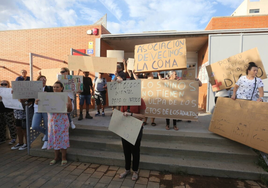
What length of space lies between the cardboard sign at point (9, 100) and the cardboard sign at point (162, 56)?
330 centimetres

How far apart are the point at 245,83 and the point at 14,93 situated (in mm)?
Result: 5435

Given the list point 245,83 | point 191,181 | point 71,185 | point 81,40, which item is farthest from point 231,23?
point 71,185

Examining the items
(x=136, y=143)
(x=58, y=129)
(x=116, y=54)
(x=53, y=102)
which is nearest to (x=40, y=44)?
(x=116, y=54)

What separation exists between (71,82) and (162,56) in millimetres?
2800

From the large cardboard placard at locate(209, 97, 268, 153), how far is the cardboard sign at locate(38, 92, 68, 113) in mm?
3504

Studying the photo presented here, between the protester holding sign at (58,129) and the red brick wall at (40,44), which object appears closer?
the protester holding sign at (58,129)

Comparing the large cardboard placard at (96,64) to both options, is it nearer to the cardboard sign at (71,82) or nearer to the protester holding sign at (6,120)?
the cardboard sign at (71,82)

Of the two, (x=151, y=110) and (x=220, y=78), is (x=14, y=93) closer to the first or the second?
(x=151, y=110)

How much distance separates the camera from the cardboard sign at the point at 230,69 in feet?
12.2

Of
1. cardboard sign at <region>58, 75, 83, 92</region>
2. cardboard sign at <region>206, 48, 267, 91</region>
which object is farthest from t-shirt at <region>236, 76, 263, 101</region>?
cardboard sign at <region>58, 75, 83, 92</region>

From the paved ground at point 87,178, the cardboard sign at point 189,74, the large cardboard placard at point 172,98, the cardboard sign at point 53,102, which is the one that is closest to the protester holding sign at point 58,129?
the cardboard sign at point 53,102

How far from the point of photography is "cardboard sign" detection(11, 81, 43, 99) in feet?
11.6

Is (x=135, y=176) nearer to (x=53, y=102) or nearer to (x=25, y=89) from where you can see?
(x=53, y=102)

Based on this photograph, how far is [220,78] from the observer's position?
4203mm
